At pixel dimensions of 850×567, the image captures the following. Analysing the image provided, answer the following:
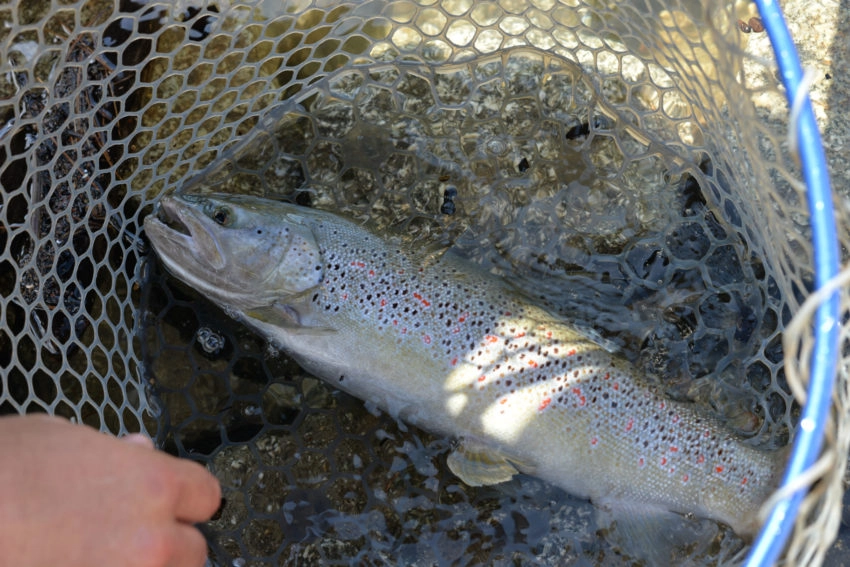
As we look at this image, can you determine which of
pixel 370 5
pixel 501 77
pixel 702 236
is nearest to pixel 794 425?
pixel 702 236

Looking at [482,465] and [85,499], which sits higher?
[85,499]

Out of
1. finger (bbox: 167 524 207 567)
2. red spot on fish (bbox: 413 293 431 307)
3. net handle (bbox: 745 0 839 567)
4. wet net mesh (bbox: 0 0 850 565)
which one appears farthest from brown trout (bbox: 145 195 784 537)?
finger (bbox: 167 524 207 567)

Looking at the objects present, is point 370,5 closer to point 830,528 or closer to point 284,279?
point 284,279

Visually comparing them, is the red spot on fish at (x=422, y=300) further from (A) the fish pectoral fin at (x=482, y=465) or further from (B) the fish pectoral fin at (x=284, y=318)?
(A) the fish pectoral fin at (x=482, y=465)

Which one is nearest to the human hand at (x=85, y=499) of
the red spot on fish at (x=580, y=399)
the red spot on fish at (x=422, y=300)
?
the red spot on fish at (x=422, y=300)

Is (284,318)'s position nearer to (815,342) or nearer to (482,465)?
(482,465)

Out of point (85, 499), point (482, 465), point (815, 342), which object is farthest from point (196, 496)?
point (815, 342)
